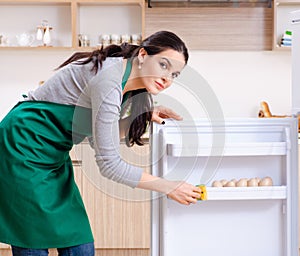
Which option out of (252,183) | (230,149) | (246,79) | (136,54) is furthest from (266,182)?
(246,79)

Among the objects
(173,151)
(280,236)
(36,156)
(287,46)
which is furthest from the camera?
(287,46)

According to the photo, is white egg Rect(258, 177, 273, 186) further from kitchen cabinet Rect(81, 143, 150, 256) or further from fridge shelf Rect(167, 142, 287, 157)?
kitchen cabinet Rect(81, 143, 150, 256)

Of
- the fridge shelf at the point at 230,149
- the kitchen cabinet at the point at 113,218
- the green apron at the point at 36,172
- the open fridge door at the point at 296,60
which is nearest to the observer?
the green apron at the point at 36,172

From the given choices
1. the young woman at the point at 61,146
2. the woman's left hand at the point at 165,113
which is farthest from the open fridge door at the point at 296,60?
the young woman at the point at 61,146

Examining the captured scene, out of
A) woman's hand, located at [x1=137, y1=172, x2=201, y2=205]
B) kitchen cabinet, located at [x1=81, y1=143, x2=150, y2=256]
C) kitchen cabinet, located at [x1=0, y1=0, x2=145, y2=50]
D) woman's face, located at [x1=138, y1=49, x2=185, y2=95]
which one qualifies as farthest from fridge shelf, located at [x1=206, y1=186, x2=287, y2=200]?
kitchen cabinet, located at [x1=0, y1=0, x2=145, y2=50]

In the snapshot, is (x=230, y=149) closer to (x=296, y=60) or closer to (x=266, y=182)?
(x=266, y=182)

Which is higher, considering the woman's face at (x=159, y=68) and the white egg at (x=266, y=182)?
the woman's face at (x=159, y=68)

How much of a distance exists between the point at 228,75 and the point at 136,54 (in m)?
1.97

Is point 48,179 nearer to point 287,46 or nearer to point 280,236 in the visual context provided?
point 280,236

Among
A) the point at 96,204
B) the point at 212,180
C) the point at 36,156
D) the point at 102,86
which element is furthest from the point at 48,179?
the point at 96,204

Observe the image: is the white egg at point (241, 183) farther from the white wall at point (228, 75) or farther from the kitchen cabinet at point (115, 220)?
the white wall at point (228, 75)

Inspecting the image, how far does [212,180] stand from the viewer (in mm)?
1762

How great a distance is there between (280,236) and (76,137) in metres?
0.67

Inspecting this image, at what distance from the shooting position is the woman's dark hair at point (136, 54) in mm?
1490
